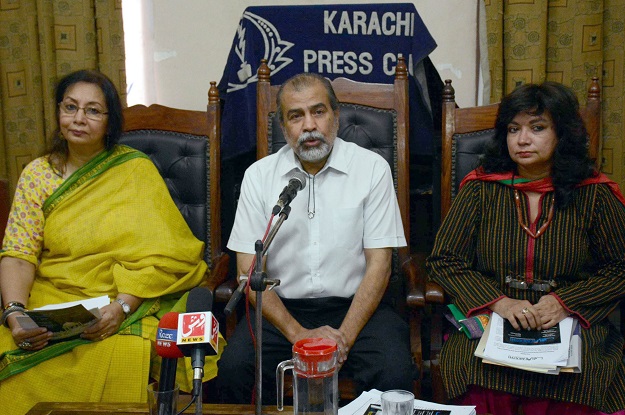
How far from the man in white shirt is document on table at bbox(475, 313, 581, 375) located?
28cm

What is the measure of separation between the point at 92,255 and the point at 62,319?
1.00 feet

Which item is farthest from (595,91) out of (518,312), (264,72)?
(264,72)

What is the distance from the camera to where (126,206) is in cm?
213

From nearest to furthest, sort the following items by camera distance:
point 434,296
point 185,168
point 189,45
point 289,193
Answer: point 289,193 < point 434,296 < point 185,168 < point 189,45

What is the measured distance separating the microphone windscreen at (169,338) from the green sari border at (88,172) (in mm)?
1260

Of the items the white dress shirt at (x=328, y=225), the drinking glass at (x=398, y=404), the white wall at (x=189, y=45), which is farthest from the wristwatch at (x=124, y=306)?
the white wall at (x=189, y=45)

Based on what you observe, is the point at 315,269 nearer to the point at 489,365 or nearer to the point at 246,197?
the point at 246,197

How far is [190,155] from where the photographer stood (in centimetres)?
240

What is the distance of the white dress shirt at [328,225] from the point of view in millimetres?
2039

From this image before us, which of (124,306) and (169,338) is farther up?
(169,338)

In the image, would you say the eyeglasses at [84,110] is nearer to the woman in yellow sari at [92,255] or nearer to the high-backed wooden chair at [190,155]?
the woman in yellow sari at [92,255]

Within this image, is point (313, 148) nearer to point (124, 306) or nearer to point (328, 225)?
point (328, 225)

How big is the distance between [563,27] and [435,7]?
0.65 m

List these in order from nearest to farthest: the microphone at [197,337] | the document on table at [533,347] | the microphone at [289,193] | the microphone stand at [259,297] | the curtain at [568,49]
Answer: the microphone at [197,337]
the microphone stand at [259,297]
the microphone at [289,193]
the document on table at [533,347]
the curtain at [568,49]
